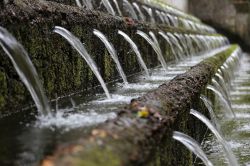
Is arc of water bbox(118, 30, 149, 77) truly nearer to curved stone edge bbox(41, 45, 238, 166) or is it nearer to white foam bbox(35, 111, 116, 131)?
curved stone edge bbox(41, 45, 238, 166)

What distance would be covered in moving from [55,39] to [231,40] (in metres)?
19.3

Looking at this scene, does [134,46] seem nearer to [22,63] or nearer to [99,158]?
[22,63]

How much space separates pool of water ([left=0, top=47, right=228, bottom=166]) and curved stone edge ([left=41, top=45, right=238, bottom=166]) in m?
0.19

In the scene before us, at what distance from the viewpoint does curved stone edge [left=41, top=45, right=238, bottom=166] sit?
5.65ft

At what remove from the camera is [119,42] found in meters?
5.85

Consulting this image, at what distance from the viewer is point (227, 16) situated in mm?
22812

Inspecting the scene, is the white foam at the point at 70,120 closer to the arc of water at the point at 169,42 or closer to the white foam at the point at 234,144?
the white foam at the point at 234,144

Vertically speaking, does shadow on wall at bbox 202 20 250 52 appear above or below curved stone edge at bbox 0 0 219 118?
below

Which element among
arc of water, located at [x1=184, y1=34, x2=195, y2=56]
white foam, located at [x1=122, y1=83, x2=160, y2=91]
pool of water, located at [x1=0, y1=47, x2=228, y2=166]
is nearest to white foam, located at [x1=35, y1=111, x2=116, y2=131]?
pool of water, located at [x1=0, y1=47, x2=228, y2=166]

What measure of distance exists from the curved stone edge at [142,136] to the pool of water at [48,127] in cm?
19

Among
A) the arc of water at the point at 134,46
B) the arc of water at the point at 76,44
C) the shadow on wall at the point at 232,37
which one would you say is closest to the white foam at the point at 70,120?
the arc of water at the point at 76,44

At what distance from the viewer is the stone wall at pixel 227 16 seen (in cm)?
2273

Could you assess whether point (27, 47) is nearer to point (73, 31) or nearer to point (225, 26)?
point (73, 31)

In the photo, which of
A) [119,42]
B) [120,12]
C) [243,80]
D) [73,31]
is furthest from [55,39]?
[243,80]
